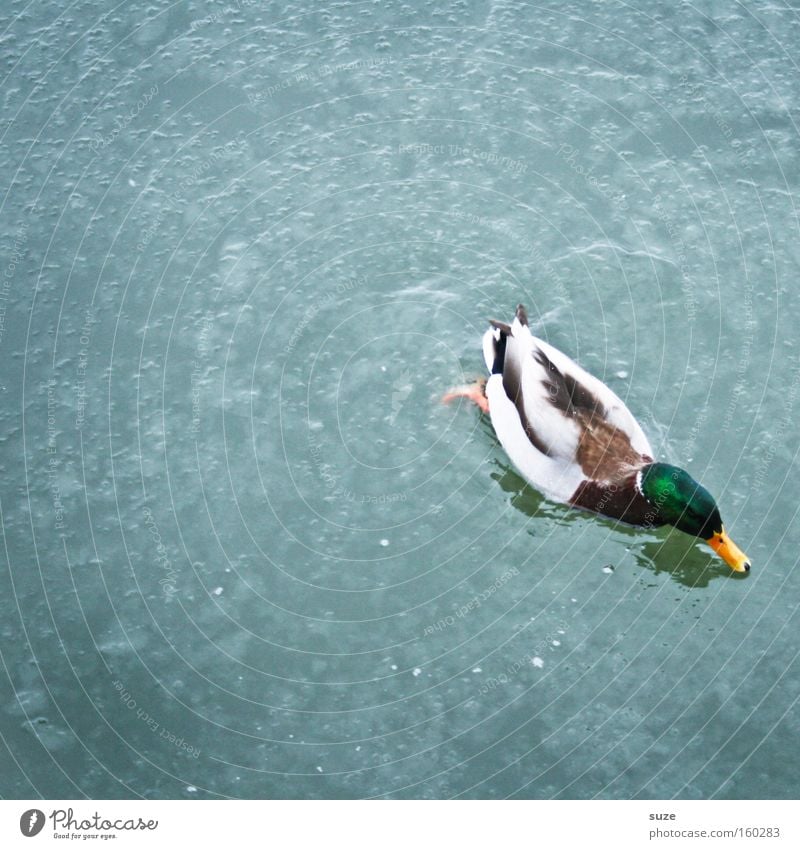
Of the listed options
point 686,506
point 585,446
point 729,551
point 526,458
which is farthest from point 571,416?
point 729,551

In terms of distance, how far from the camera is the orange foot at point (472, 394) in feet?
43.9

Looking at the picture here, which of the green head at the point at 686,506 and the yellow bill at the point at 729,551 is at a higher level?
the green head at the point at 686,506

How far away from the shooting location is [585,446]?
1245cm

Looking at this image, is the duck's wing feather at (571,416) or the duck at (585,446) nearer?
the duck at (585,446)

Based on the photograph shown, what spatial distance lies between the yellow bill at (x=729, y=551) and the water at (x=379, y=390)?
13.3 inches

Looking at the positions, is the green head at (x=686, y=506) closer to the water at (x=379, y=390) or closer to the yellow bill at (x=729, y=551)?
the yellow bill at (x=729, y=551)

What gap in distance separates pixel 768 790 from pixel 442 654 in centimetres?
280

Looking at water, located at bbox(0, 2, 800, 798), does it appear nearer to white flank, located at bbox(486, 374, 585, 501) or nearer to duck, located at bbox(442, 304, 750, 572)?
white flank, located at bbox(486, 374, 585, 501)

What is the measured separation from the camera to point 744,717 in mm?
11562

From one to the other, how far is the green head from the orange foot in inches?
69.1

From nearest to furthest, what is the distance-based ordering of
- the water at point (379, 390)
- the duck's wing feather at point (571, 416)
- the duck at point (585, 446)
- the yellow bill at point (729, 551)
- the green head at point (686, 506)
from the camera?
1. the water at point (379, 390)
2. the green head at point (686, 506)
3. the yellow bill at point (729, 551)
4. the duck at point (585, 446)
5. the duck's wing feather at point (571, 416)

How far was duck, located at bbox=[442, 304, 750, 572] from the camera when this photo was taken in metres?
12.3

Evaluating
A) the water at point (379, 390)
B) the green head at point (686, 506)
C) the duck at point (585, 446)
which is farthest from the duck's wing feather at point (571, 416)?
the water at point (379, 390)

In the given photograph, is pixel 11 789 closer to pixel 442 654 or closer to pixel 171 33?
pixel 442 654
